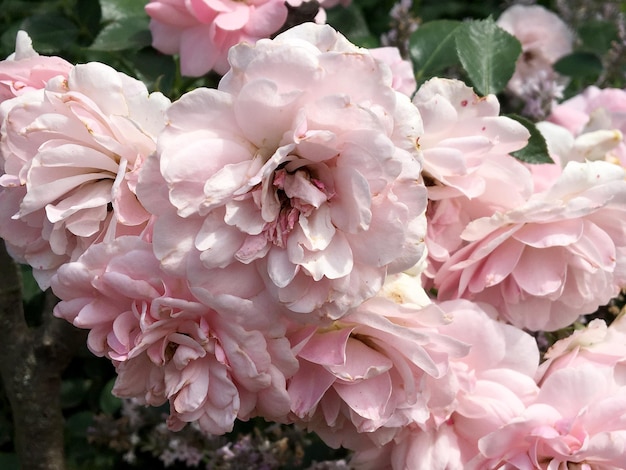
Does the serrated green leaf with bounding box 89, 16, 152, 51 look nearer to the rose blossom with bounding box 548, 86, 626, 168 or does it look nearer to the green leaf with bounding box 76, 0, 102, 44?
the green leaf with bounding box 76, 0, 102, 44

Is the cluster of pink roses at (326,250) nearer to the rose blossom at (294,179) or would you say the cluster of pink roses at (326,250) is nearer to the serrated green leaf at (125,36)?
the rose blossom at (294,179)

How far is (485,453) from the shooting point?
64 cm

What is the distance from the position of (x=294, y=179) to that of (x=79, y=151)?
17cm

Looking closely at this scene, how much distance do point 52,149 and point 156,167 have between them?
105 mm

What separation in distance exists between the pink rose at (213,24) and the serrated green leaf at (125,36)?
11 centimetres

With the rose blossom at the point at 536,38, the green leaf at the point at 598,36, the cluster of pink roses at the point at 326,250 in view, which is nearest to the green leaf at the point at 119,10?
the cluster of pink roses at the point at 326,250

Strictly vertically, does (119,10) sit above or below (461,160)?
below

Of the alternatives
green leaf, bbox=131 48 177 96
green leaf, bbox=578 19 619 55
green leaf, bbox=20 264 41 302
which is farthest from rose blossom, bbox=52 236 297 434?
green leaf, bbox=578 19 619 55

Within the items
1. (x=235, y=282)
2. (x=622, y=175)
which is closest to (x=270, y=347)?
(x=235, y=282)

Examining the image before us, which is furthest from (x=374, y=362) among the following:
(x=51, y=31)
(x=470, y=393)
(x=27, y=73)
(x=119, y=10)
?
(x=51, y=31)

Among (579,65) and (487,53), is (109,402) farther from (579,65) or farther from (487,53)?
(579,65)

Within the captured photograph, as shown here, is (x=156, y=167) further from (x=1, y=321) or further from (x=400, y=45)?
(x=400, y=45)

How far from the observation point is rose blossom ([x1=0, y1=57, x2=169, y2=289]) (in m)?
0.56

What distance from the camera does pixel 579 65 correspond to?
125 centimetres
